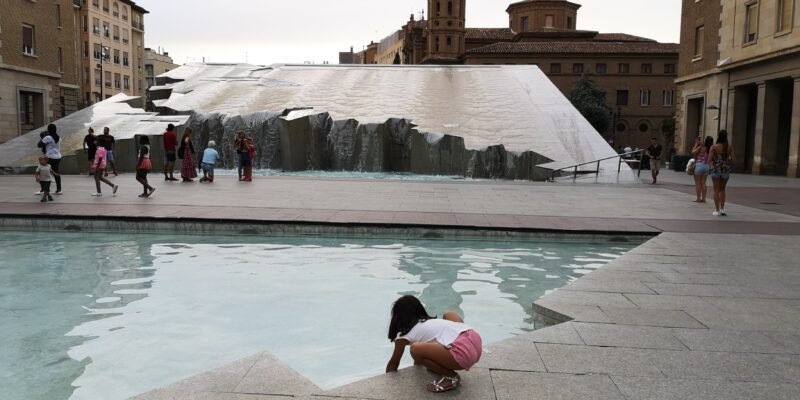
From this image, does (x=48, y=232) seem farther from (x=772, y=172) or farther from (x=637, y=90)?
(x=637, y=90)

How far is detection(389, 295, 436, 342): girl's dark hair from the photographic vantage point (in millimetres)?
3559

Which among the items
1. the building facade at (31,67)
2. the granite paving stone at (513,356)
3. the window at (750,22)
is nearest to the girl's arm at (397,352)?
the granite paving stone at (513,356)

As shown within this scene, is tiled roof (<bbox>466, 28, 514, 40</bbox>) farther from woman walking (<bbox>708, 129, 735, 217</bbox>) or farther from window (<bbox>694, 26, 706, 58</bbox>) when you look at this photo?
woman walking (<bbox>708, 129, 735, 217</bbox>)

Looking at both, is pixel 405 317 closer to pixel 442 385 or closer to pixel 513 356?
pixel 442 385

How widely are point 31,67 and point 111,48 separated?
43.3 m

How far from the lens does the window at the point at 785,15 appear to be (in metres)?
23.5

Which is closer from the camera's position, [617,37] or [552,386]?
[552,386]

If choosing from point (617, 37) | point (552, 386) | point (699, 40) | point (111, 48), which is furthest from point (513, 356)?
point (617, 37)

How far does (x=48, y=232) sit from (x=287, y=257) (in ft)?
14.7

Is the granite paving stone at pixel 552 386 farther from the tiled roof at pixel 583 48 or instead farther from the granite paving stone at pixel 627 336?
the tiled roof at pixel 583 48

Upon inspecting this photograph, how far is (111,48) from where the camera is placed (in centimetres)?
6819

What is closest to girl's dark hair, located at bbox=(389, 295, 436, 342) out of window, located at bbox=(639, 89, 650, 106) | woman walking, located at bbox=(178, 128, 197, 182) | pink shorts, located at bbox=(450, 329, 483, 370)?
pink shorts, located at bbox=(450, 329, 483, 370)

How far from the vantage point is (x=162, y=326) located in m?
5.48

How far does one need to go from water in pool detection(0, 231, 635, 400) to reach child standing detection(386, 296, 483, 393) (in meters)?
1.12
